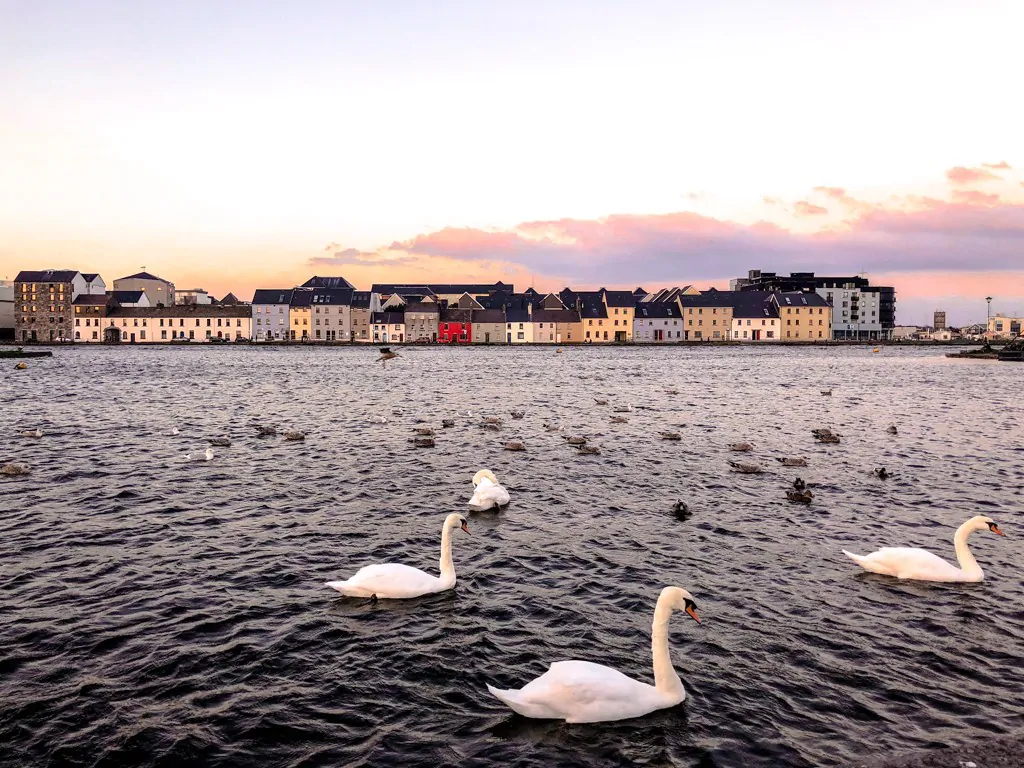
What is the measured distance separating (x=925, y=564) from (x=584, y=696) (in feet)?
23.9

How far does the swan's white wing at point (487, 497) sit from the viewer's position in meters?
16.4

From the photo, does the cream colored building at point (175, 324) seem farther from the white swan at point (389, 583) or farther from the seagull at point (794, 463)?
the white swan at point (389, 583)

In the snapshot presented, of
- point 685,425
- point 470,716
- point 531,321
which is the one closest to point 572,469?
point 685,425

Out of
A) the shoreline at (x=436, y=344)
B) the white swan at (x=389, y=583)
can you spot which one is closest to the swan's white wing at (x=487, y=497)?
the white swan at (x=389, y=583)

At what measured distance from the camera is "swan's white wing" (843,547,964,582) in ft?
38.8

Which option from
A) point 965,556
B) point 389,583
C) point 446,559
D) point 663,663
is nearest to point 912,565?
point 965,556

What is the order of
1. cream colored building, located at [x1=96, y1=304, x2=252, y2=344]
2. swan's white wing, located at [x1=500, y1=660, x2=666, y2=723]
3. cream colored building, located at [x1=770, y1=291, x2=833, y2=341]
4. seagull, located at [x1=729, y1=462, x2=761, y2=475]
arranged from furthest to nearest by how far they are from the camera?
cream colored building, located at [x1=770, y1=291, x2=833, y2=341] → cream colored building, located at [x1=96, y1=304, x2=252, y2=344] → seagull, located at [x1=729, y1=462, x2=761, y2=475] → swan's white wing, located at [x1=500, y1=660, x2=666, y2=723]

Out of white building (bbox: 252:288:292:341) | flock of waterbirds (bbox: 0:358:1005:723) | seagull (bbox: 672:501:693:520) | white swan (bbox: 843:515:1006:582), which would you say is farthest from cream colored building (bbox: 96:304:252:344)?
white swan (bbox: 843:515:1006:582)

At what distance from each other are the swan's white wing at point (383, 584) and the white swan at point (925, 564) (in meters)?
7.39

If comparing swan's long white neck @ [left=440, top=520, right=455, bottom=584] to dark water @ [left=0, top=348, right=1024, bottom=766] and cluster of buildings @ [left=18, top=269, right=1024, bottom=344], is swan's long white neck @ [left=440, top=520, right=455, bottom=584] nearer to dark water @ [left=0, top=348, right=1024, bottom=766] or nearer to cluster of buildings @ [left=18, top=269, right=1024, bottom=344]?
dark water @ [left=0, top=348, right=1024, bottom=766]

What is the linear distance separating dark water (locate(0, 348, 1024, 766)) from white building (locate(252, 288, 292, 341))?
14987 cm

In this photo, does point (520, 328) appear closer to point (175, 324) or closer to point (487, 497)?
point (175, 324)

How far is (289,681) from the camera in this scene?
28.1 ft

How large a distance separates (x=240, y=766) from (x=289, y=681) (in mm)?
1613
